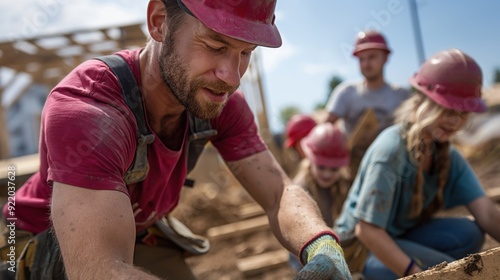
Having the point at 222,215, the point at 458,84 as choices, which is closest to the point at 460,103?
the point at 458,84

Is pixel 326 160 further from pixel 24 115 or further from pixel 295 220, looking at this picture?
pixel 24 115

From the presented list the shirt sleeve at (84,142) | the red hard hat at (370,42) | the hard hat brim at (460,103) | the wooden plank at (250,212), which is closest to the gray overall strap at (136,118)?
the shirt sleeve at (84,142)

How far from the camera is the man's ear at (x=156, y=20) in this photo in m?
1.76

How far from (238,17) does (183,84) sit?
31 cm

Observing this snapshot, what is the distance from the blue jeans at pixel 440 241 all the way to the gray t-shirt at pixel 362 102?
6.44ft

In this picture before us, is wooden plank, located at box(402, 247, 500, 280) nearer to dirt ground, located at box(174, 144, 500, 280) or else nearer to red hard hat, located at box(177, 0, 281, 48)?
red hard hat, located at box(177, 0, 281, 48)

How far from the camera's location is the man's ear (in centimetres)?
176

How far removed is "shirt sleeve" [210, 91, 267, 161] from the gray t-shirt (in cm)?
276

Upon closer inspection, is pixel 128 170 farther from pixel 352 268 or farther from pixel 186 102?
pixel 352 268

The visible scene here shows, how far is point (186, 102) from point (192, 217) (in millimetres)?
5284

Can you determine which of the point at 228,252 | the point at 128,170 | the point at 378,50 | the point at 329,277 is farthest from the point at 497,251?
the point at 228,252

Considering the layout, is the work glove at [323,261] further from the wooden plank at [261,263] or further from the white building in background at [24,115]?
the white building in background at [24,115]

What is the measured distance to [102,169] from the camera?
145cm

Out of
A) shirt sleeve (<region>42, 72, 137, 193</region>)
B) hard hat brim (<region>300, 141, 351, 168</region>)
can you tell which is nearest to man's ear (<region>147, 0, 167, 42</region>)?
shirt sleeve (<region>42, 72, 137, 193</region>)
